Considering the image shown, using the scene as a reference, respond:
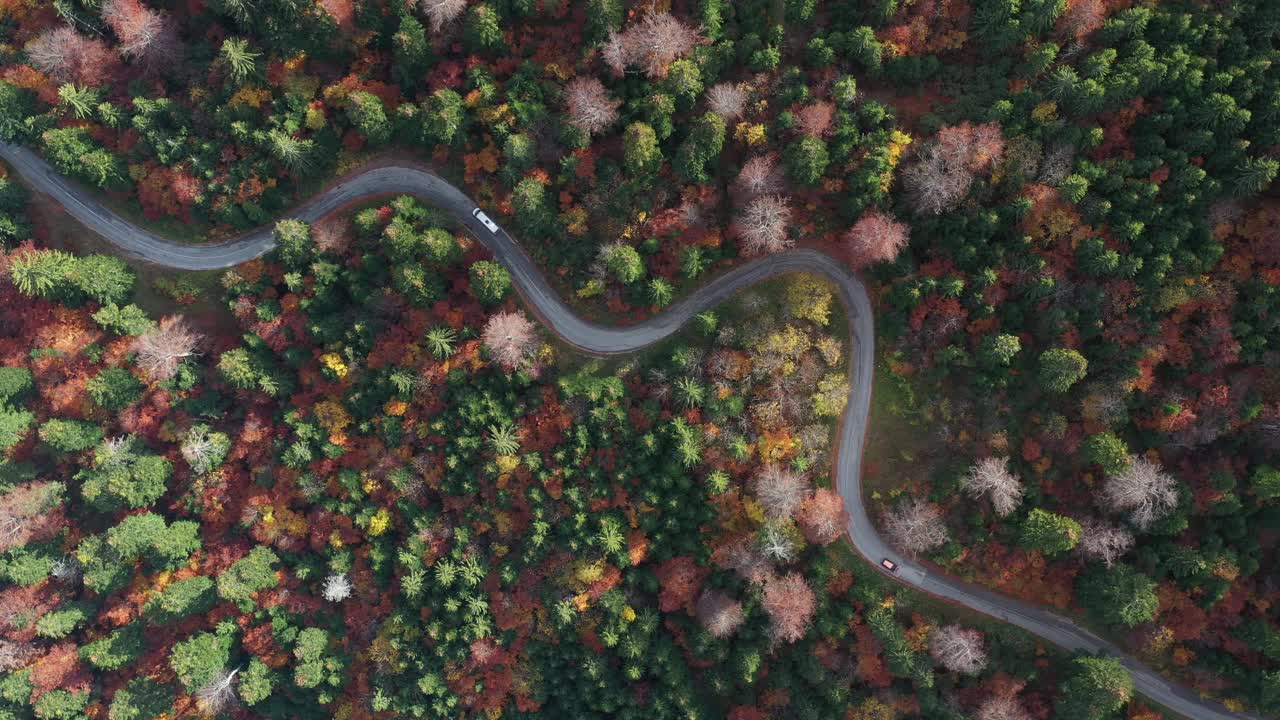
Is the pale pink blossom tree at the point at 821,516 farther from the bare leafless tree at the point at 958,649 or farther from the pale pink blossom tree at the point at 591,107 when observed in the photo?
the pale pink blossom tree at the point at 591,107

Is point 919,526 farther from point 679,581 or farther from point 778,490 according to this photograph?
point 679,581

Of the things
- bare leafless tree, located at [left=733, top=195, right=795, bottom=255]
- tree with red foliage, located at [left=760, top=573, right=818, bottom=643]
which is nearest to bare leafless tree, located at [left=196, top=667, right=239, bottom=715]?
tree with red foliage, located at [left=760, top=573, right=818, bottom=643]

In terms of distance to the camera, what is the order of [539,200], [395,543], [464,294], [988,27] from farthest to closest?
[395,543] → [464,294] → [539,200] → [988,27]

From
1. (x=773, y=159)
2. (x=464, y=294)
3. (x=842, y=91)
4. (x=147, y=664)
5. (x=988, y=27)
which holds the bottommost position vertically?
(x=147, y=664)

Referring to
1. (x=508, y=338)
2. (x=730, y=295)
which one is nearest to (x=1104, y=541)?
(x=730, y=295)

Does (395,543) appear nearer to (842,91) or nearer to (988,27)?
(842,91)

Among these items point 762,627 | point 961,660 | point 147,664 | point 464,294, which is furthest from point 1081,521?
point 147,664

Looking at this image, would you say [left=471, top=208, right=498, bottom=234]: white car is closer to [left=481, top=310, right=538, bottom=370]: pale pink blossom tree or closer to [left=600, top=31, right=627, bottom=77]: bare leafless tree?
[left=481, top=310, right=538, bottom=370]: pale pink blossom tree
